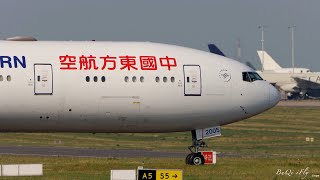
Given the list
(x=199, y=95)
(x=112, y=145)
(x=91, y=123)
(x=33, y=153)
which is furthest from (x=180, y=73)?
(x=112, y=145)

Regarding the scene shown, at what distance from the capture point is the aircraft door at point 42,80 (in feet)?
147

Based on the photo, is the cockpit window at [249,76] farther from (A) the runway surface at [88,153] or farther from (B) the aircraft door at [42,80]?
(A) the runway surface at [88,153]

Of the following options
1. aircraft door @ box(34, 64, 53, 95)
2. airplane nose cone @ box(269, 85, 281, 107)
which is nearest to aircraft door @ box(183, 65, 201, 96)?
airplane nose cone @ box(269, 85, 281, 107)

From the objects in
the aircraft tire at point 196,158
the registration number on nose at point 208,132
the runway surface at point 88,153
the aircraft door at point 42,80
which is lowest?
the runway surface at point 88,153

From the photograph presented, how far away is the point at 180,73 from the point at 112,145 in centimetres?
3132

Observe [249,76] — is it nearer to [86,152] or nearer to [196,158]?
[196,158]

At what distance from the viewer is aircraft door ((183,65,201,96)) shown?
46938 millimetres

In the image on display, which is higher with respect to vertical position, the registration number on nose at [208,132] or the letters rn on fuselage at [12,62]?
the letters rn on fuselage at [12,62]

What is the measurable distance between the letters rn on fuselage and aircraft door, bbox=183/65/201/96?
7695 mm

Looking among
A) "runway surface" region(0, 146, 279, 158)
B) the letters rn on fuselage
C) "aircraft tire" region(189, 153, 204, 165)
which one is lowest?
"runway surface" region(0, 146, 279, 158)

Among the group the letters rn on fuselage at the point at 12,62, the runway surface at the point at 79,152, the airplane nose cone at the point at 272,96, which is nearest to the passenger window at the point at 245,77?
the airplane nose cone at the point at 272,96

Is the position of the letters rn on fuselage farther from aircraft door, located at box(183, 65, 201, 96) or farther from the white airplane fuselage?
aircraft door, located at box(183, 65, 201, 96)

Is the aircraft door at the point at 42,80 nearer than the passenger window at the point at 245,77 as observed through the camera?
Yes

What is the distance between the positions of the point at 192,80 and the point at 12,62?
338 inches
